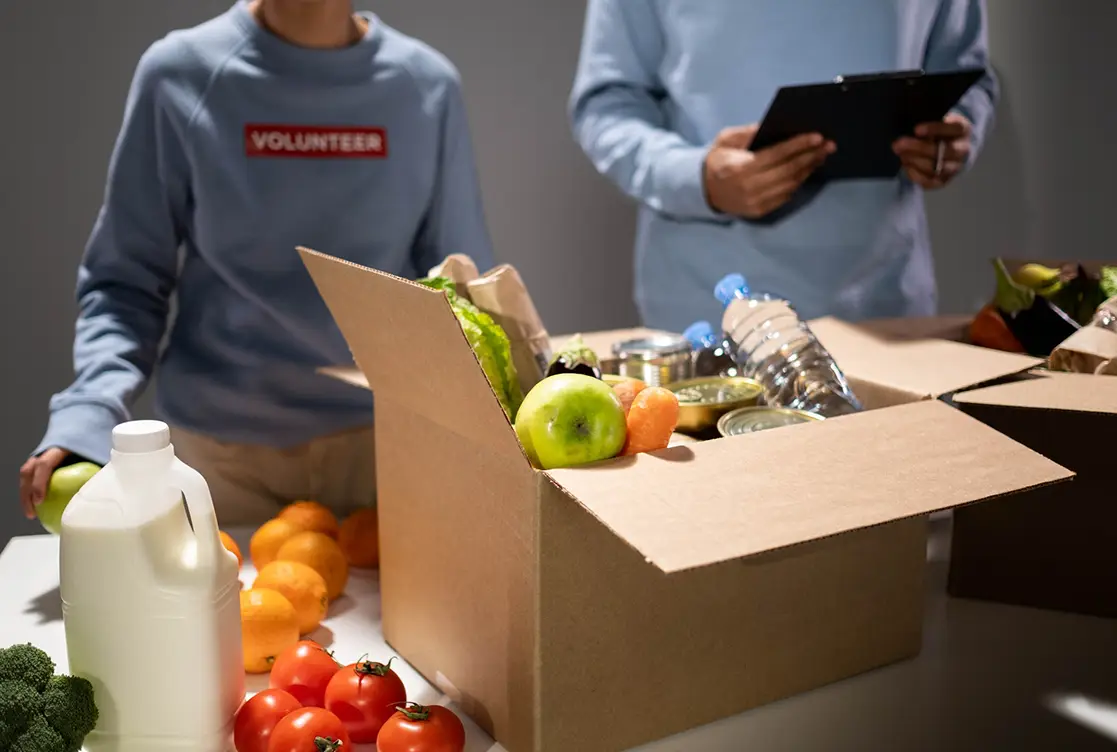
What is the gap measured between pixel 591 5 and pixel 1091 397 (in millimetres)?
1292

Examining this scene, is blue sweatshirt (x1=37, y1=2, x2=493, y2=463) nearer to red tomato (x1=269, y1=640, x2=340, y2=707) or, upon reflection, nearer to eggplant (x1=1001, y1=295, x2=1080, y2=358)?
red tomato (x1=269, y1=640, x2=340, y2=707)

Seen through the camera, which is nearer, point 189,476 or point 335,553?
point 189,476

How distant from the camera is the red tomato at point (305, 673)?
0.94 metres

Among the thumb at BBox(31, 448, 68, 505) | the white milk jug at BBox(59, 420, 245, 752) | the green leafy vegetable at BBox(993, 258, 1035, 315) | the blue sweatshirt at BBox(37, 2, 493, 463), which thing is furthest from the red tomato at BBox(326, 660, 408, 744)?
the green leafy vegetable at BBox(993, 258, 1035, 315)

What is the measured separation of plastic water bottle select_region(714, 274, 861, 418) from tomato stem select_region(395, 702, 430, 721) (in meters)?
0.51

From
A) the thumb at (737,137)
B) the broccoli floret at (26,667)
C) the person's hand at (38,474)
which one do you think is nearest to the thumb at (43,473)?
the person's hand at (38,474)

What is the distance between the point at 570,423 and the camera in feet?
2.76

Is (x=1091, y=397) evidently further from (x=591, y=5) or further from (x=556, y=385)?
(x=591, y=5)

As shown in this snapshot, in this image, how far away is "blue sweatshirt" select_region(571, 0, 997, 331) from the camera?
1.86 metres

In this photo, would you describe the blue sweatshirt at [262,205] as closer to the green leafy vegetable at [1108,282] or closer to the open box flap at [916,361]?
the open box flap at [916,361]

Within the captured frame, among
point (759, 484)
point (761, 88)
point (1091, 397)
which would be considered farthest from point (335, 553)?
point (761, 88)

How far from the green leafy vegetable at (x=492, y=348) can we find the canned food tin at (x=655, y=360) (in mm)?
210

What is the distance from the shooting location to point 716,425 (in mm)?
1050

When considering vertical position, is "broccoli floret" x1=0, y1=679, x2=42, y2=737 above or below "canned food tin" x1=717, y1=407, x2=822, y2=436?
below
